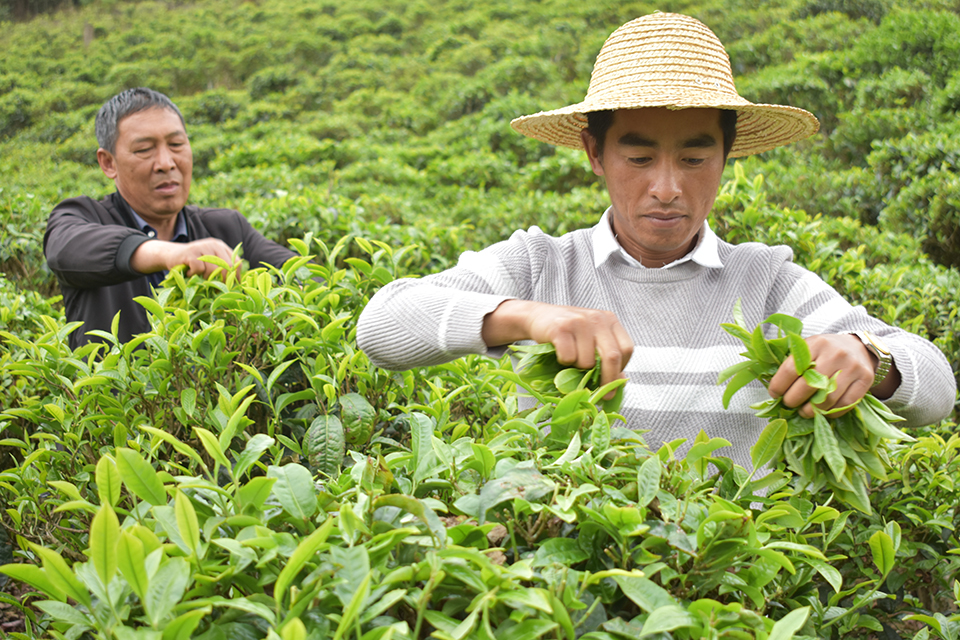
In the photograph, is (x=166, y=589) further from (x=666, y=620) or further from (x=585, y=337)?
(x=585, y=337)

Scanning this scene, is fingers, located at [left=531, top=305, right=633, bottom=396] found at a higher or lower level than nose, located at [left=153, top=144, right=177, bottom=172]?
lower

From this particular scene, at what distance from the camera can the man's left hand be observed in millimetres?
1180

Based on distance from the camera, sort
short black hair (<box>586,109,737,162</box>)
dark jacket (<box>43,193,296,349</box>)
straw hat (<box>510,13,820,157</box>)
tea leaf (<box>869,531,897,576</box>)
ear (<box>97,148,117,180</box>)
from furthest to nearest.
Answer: ear (<box>97,148,117,180</box>) < dark jacket (<box>43,193,296,349</box>) < short black hair (<box>586,109,737,162</box>) < straw hat (<box>510,13,820,157</box>) < tea leaf (<box>869,531,897,576</box>)

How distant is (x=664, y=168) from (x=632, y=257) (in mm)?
293

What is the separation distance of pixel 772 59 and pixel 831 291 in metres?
10.7

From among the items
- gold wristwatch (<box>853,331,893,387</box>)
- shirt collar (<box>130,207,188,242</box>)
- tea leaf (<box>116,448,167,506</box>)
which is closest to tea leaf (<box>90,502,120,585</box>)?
tea leaf (<box>116,448,167,506</box>)

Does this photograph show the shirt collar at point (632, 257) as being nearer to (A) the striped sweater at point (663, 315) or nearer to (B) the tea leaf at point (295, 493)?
(A) the striped sweater at point (663, 315)

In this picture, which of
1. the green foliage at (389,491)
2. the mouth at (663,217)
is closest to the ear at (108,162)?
the green foliage at (389,491)

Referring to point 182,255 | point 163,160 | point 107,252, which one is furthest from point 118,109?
point 182,255

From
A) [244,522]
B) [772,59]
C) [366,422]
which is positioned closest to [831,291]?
[366,422]

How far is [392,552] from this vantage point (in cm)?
91

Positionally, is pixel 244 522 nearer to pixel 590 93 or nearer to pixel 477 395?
pixel 477 395

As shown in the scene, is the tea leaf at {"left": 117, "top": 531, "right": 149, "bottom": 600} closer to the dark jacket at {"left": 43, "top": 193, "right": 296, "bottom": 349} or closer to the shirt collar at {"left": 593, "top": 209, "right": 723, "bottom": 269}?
the shirt collar at {"left": 593, "top": 209, "right": 723, "bottom": 269}

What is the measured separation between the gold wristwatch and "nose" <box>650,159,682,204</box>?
54 cm
